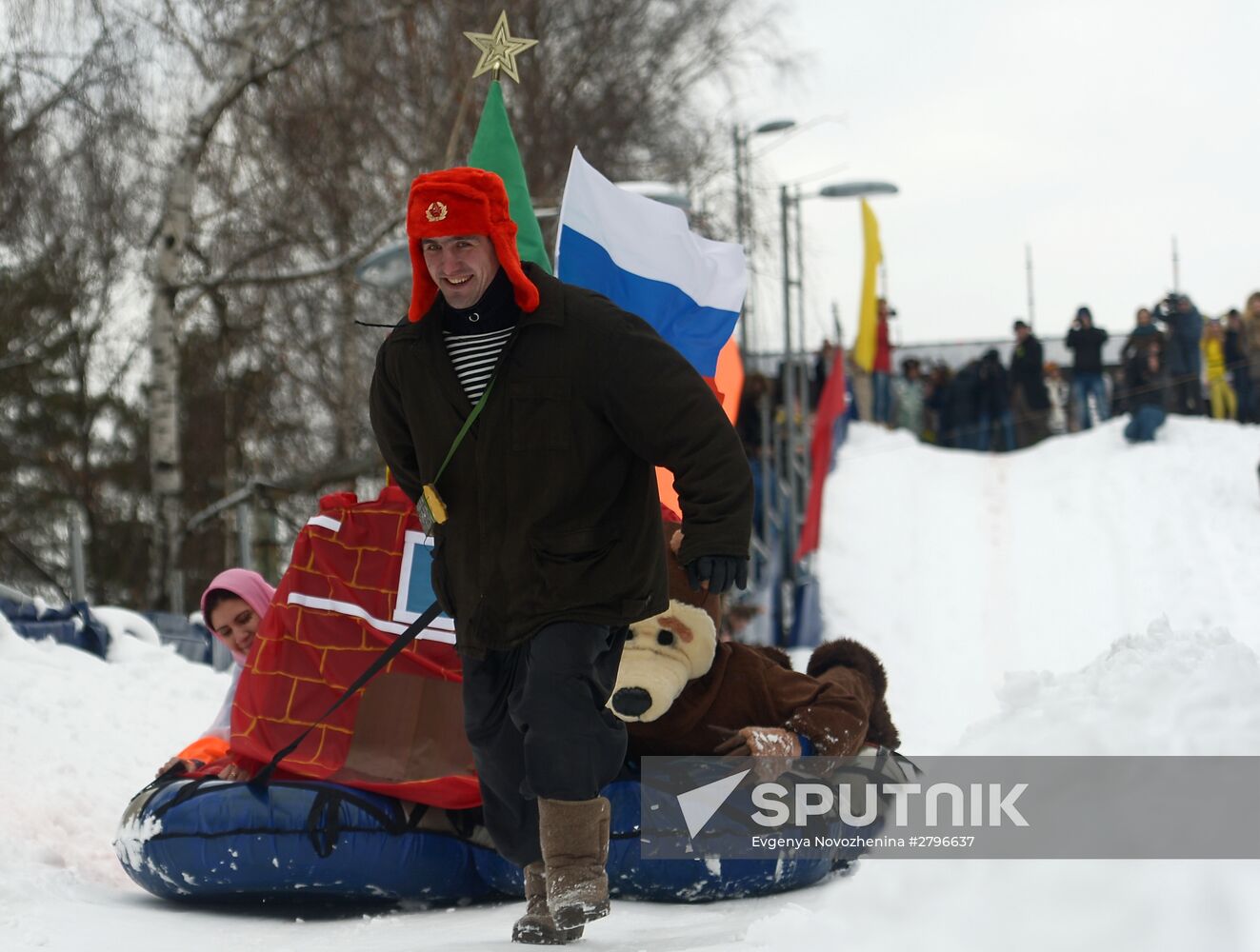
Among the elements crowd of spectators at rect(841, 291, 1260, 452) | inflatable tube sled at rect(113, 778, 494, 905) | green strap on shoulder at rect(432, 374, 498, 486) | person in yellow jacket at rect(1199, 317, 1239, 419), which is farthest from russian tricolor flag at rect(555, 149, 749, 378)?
person in yellow jacket at rect(1199, 317, 1239, 419)

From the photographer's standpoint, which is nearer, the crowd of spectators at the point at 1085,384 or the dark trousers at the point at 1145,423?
the crowd of spectators at the point at 1085,384

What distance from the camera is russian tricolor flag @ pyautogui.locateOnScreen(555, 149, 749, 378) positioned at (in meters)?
6.40

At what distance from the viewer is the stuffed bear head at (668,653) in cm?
473

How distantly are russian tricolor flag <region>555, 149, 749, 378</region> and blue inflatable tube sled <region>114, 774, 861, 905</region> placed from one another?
206 centimetres

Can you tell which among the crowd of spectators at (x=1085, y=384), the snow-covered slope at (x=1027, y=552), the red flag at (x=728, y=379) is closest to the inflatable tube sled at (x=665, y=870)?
the red flag at (x=728, y=379)

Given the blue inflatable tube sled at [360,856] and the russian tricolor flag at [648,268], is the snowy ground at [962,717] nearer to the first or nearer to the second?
the blue inflatable tube sled at [360,856]

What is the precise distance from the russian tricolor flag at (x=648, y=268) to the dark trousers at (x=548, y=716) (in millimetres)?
2700

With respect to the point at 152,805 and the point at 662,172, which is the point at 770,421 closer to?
the point at 662,172

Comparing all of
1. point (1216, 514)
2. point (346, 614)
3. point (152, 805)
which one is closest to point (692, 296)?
point (346, 614)

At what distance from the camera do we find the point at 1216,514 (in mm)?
17406

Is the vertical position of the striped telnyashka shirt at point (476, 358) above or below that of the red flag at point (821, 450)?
below

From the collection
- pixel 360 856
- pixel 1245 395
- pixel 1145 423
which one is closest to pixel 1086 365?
pixel 1145 423

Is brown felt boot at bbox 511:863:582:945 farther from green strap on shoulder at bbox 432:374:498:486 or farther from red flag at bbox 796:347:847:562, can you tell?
red flag at bbox 796:347:847:562

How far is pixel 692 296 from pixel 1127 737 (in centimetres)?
370
